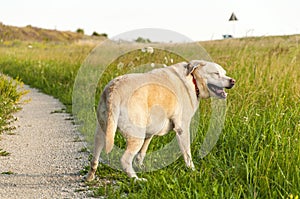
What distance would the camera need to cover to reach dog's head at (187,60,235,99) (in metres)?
4.33

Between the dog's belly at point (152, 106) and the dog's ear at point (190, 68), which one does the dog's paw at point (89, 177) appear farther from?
the dog's ear at point (190, 68)

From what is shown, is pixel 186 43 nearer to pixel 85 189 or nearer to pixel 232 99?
pixel 232 99

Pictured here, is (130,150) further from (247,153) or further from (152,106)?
(247,153)

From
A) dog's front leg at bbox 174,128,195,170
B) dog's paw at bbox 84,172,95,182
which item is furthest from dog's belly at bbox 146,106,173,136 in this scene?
dog's paw at bbox 84,172,95,182

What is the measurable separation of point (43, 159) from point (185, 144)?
76.9 inches

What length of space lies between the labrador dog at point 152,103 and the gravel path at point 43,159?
372 mm

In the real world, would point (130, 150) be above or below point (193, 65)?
below

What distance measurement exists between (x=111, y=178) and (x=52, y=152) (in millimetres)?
1481

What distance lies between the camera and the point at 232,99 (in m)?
6.19

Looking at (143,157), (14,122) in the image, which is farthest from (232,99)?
(14,122)

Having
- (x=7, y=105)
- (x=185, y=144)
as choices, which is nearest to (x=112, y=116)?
(x=185, y=144)

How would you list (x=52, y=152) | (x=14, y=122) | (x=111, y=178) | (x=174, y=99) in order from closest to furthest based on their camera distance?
1. (x=174, y=99)
2. (x=111, y=178)
3. (x=52, y=152)
4. (x=14, y=122)

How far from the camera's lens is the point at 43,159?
5.48 meters

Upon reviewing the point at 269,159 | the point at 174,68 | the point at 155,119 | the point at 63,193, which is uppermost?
the point at 174,68
